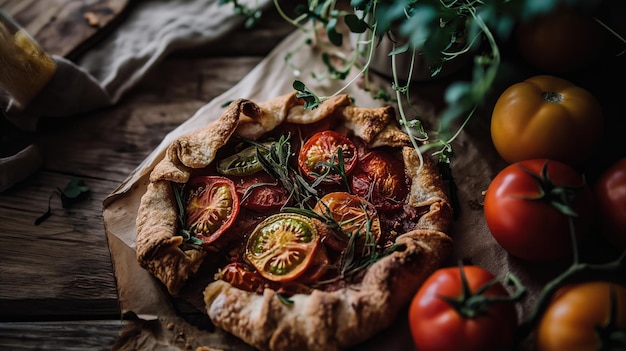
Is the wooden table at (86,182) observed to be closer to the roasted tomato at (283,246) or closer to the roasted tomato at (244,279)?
the roasted tomato at (244,279)

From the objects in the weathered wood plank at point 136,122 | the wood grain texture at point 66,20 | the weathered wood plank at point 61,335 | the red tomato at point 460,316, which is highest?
the wood grain texture at point 66,20

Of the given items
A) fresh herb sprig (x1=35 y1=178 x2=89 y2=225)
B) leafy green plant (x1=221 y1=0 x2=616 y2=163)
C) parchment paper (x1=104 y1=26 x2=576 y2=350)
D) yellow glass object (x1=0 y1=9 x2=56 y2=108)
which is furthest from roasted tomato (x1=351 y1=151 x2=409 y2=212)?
yellow glass object (x1=0 y1=9 x2=56 y2=108)

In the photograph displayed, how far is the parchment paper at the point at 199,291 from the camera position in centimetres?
201

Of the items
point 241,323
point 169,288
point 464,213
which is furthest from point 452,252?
point 169,288

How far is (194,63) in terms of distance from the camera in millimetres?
3061

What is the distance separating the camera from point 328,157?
2.26 metres

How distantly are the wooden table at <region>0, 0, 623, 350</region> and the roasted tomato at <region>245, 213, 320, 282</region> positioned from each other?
0.54m

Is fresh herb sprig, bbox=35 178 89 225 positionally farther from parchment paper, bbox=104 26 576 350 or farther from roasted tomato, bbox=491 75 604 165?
roasted tomato, bbox=491 75 604 165

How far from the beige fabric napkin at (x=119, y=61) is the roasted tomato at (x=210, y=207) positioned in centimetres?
88

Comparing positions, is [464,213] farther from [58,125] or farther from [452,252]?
[58,125]

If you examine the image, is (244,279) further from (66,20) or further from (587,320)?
(66,20)

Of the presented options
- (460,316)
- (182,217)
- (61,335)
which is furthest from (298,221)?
(61,335)

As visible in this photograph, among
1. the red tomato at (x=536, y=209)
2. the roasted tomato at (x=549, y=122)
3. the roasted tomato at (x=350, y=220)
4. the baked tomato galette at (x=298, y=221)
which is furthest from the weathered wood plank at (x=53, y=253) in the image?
the roasted tomato at (x=549, y=122)

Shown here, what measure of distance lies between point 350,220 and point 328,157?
308 mm
